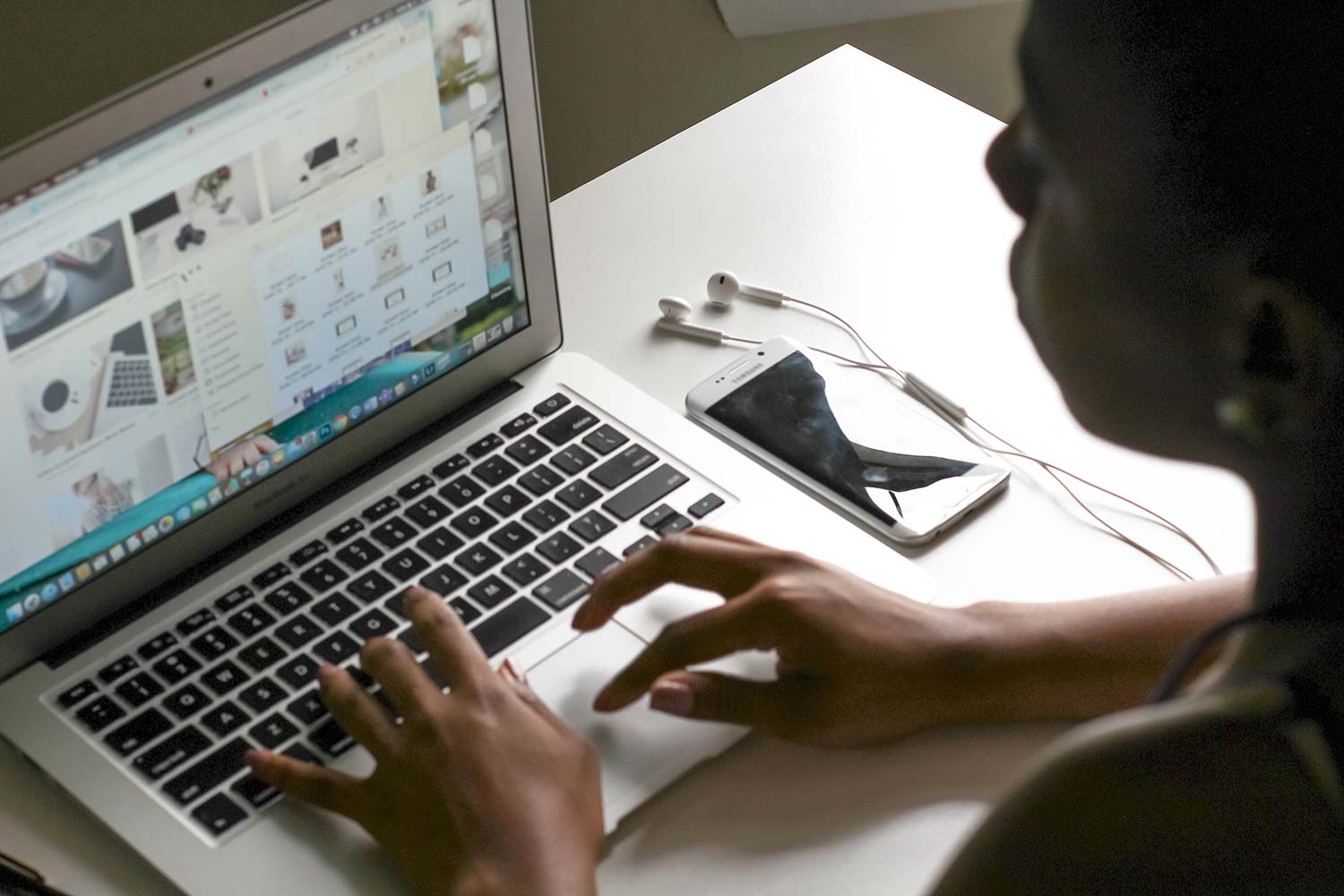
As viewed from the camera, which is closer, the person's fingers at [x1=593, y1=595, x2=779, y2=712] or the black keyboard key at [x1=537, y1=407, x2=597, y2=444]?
the person's fingers at [x1=593, y1=595, x2=779, y2=712]

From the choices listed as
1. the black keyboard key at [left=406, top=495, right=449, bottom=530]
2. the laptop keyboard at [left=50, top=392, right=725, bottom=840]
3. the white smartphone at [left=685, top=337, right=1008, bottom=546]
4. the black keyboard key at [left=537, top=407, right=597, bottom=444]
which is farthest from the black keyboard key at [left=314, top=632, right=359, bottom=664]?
the white smartphone at [left=685, top=337, right=1008, bottom=546]

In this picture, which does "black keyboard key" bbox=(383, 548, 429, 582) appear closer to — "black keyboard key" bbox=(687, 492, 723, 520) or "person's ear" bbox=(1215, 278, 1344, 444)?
"black keyboard key" bbox=(687, 492, 723, 520)

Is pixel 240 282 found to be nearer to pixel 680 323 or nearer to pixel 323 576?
pixel 323 576

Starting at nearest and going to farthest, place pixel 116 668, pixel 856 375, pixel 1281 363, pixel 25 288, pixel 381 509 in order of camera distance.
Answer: pixel 1281 363 → pixel 25 288 → pixel 116 668 → pixel 381 509 → pixel 856 375

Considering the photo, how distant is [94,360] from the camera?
78 centimetres

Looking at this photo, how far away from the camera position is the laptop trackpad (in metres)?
0.79

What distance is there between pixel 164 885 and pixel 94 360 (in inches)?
11.1

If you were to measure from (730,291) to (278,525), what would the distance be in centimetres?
40

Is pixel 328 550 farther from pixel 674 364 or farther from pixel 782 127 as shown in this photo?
pixel 782 127

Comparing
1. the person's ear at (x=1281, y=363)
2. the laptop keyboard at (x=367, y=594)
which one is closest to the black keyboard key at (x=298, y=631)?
the laptop keyboard at (x=367, y=594)

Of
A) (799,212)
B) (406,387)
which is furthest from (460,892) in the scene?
(799,212)

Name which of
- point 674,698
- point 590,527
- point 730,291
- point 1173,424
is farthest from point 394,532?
point 1173,424

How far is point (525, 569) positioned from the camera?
2.94ft

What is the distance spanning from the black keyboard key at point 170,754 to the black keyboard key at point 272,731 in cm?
3
